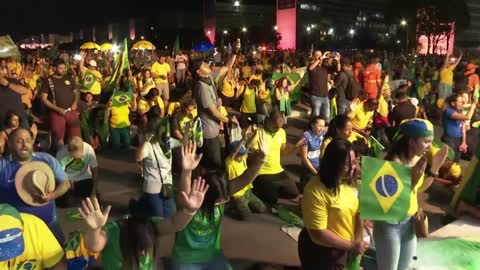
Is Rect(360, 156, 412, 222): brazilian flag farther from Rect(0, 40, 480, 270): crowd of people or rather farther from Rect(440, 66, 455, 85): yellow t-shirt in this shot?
Rect(440, 66, 455, 85): yellow t-shirt

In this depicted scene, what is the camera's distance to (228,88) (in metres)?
14.7

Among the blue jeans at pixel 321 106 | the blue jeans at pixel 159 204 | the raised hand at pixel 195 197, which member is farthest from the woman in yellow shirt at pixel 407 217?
the blue jeans at pixel 321 106

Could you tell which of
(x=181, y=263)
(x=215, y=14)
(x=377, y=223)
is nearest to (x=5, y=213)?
(x=181, y=263)

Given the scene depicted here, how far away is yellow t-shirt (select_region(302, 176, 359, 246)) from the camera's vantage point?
3717mm

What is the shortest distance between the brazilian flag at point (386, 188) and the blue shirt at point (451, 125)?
5.28m

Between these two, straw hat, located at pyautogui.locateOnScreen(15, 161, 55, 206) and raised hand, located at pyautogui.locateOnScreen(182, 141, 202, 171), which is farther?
straw hat, located at pyautogui.locateOnScreen(15, 161, 55, 206)

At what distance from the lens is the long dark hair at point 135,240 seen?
358cm

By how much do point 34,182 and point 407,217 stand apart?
2605 mm

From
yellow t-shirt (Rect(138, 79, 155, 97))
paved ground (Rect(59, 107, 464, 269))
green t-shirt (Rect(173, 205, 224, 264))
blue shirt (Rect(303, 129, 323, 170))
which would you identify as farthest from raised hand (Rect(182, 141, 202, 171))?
yellow t-shirt (Rect(138, 79, 155, 97))

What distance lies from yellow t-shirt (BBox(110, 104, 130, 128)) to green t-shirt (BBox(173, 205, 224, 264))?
7535 mm

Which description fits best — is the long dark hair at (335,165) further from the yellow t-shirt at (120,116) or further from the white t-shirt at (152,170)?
the yellow t-shirt at (120,116)

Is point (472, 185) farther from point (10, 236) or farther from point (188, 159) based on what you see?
point (10, 236)

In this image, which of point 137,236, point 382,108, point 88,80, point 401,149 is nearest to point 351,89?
point 382,108

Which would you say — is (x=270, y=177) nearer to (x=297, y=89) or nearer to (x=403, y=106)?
(x=403, y=106)
